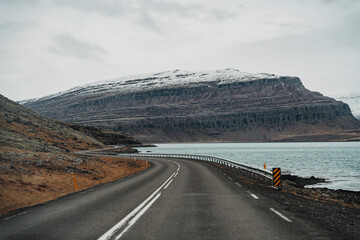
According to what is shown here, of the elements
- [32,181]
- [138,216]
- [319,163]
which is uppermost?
[138,216]

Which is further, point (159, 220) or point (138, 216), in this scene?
point (138, 216)

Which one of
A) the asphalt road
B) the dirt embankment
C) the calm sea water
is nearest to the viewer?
the asphalt road

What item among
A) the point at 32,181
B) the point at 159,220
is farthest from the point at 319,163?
the point at 159,220

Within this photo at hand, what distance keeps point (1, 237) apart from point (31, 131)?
58.4 m

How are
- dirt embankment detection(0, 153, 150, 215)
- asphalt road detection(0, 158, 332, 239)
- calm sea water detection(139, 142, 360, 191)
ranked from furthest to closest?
calm sea water detection(139, 142, 360, 191)
dirt embankment detection(0, 153, 150, 215)
asphalt road detection(0, 158, 332, 239)

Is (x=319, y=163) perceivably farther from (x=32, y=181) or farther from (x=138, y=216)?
(x=138, y=216)

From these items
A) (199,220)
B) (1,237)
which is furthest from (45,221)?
(199,220)

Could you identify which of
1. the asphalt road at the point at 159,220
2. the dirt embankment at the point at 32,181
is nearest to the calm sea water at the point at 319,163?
the asphalt road at the point at 159,220

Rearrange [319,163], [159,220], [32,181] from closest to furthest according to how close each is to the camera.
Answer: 1. [159,220]
2. [32,181]
3. [319,163]

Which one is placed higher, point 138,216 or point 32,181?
point 138,216

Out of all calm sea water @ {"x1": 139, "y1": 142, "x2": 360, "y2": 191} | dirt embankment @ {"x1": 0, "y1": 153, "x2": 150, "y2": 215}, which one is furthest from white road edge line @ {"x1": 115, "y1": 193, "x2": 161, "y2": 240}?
calm sea water @ {"x1": 139, "y1": 142, "x2": 360, "y2": 191}

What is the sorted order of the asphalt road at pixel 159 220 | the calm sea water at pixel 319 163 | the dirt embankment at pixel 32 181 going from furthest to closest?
the calm sea water at pixel 319 163, the dirt embankment at pixel 32 181, the asphalt road at pixel 159 220

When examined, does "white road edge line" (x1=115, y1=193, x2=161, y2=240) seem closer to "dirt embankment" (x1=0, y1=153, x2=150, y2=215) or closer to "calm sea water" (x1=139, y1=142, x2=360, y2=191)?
"dirt embankment" (x1=0, y1=153, x2=150, y2=215)

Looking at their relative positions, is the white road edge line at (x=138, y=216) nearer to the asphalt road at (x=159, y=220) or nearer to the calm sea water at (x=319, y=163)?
the asphalt road at (x=159, y=220)
